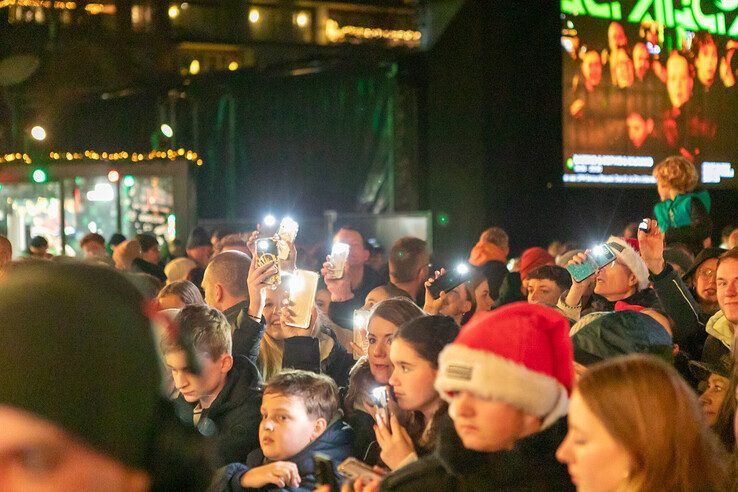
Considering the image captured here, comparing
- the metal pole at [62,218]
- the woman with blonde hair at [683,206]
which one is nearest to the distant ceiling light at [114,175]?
the metal pole at [62,218]

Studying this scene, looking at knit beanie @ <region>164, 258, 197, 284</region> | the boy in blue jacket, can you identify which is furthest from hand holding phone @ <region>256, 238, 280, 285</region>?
knit beanie @ <region>164, 258, 197, 284</region>

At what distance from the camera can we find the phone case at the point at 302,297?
5211 millimetres

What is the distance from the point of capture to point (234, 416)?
4.34 m

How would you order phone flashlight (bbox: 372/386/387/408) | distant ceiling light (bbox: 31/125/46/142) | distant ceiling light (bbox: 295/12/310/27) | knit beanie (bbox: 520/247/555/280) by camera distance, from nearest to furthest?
phone flashlight (bbox: 372/386/387/408)
knit beanie (bbox: 520/247/555/280)
distant ceiling light (bbox: 31/125/46/142)
distant ceiling light (bbox: 295/12/310/27)

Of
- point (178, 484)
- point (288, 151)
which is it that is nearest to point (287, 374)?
point (178, 484)

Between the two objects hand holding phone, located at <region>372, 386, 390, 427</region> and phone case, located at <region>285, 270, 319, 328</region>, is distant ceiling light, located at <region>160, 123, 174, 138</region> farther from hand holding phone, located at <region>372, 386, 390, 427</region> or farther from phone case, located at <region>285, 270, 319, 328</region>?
hand holding phone, located at <region>372, 386, 390, 427</region>

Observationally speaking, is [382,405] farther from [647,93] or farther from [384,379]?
[647,93]

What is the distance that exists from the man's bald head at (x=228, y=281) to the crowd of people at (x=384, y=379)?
1cm

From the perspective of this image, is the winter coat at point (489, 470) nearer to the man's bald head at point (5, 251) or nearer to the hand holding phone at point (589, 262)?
the hand holding phone at point (589, 262)

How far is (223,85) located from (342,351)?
13609 mm

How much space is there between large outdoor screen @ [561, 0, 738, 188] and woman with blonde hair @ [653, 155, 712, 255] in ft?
20.2

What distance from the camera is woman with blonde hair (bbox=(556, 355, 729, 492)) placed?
231 centimetres

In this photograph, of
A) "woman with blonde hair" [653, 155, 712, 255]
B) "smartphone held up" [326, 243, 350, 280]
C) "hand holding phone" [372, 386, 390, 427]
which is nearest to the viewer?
"hand holding phone" [372, 386, 390, 427]

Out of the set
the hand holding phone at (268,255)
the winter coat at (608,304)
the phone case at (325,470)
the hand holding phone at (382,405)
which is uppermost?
the hand holding phone at (268,255)
